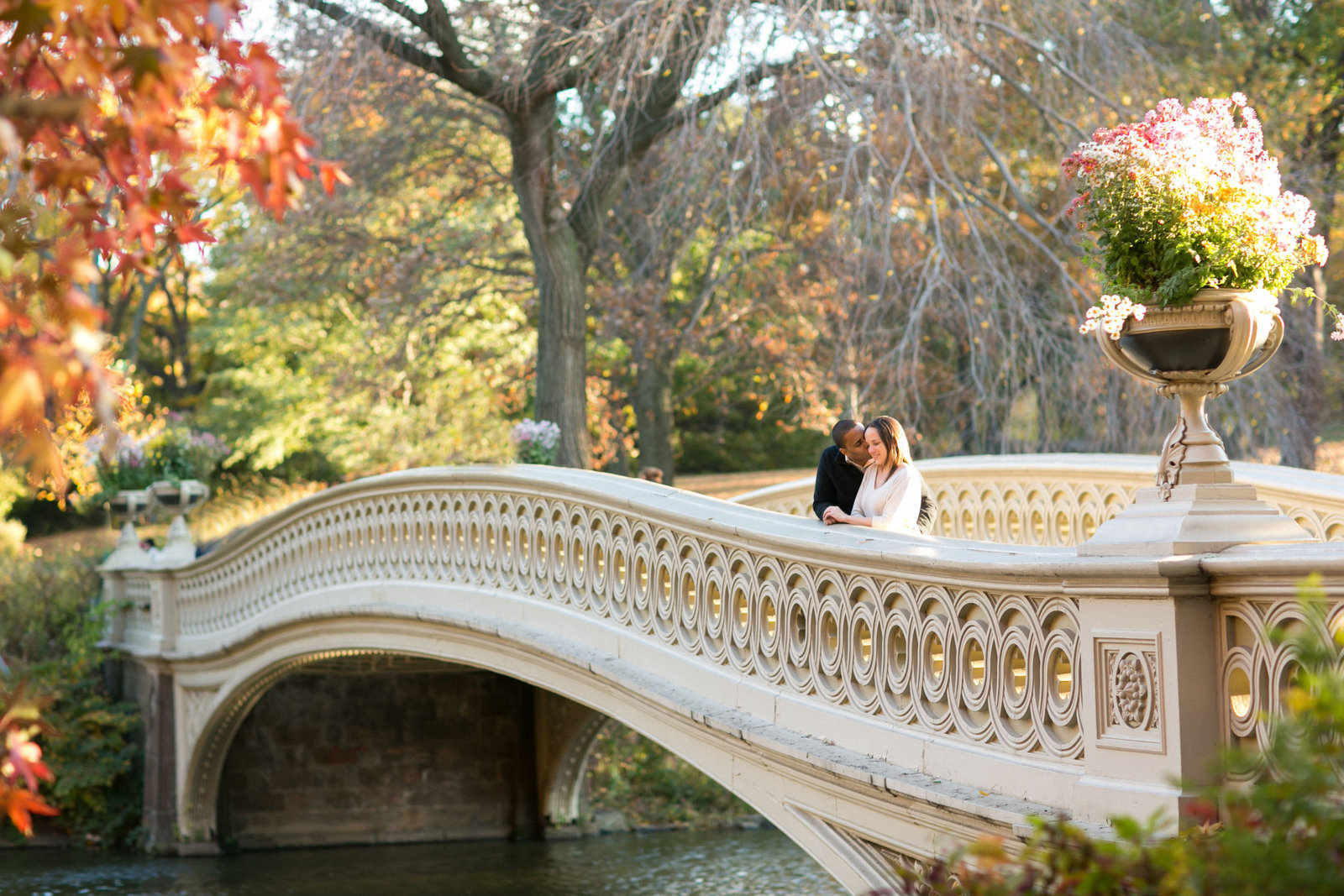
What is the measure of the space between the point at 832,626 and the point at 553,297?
28.8 feet

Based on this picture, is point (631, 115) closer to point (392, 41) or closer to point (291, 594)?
point (392, 41)

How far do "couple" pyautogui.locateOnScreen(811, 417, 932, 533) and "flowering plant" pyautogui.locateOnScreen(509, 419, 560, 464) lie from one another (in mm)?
4411

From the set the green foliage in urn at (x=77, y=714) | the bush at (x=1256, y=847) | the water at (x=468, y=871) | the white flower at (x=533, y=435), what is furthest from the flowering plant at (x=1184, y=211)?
the green foliage in urn at (x=77, y=714)

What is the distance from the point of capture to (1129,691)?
418cm

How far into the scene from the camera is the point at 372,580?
11.1 m

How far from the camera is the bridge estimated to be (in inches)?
159

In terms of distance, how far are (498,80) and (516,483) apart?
233 inches

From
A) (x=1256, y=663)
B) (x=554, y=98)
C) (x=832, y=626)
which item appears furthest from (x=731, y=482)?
(x=1256, y=663)

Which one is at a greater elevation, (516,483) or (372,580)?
(516,483)

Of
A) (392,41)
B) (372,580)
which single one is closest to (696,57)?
(392,41)

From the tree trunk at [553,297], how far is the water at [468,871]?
13.0ft

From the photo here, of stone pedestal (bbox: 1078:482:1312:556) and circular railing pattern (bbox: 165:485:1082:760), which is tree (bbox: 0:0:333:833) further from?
circular railing pattern (bbox: 165:485:1082:760)

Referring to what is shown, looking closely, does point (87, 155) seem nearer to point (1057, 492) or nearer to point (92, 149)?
point (92, 149)

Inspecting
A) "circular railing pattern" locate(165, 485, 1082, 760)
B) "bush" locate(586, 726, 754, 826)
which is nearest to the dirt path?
"bush" locate(586, 726, 754, 826)
